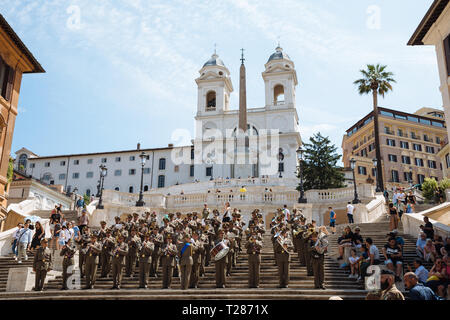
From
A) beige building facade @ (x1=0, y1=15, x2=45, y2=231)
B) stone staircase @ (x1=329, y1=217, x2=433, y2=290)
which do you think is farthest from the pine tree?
beige building facade @ (x1=0, y1=15, x2=45, y2=231)

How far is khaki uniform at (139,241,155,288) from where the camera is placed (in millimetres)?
13898

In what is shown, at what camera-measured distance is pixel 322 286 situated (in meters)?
12.6

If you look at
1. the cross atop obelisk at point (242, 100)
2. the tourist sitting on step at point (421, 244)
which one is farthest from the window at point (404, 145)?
the tourist sitting on step at point (421, 244)

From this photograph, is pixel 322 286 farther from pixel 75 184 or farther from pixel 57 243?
pixel 75 184

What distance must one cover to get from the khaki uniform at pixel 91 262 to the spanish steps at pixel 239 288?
324mm

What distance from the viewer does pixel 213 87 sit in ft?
250

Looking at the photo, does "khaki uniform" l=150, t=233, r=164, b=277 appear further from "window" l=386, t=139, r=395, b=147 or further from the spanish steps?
"window" l=386, t=139, r=395, b=147

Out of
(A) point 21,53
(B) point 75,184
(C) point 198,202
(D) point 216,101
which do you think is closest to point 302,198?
(C) point 198,202

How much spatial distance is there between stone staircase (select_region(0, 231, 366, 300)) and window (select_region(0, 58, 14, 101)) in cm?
1384

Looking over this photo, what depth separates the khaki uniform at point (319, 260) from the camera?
41.3ft

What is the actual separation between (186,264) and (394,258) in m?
6.19

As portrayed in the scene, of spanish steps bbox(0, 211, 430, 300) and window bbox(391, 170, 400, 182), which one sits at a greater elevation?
window bbox(391, 170, 400, 182)

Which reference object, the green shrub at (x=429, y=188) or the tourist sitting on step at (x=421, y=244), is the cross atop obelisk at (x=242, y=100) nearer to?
the green shrub at (x=429, y=188)
